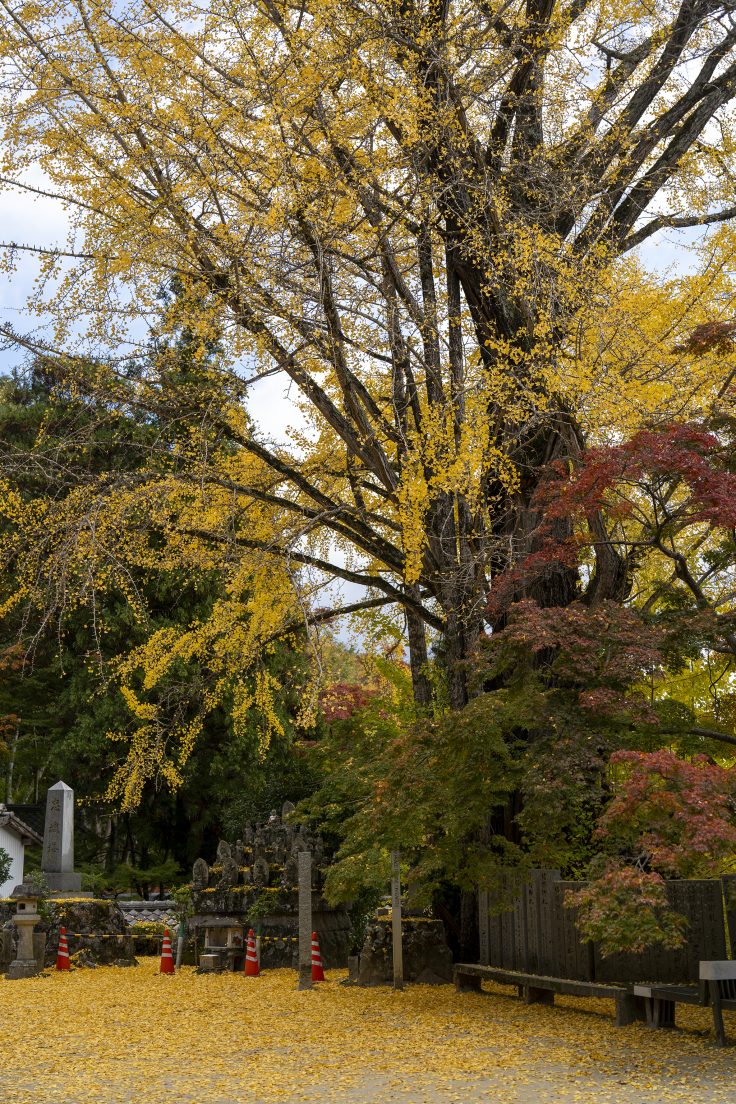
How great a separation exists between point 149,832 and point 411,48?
19326 mm

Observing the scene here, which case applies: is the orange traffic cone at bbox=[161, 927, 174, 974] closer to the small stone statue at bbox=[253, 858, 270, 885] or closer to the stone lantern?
the small stone statue at bbox=[253, 858, 270, 885]

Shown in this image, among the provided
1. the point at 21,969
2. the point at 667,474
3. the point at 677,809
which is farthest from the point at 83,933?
the point at 667,474

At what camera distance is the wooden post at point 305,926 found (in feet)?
42.1

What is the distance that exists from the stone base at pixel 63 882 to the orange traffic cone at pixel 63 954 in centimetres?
202

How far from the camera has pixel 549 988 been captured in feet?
33.8

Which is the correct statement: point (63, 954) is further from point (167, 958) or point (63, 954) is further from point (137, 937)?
point (137, 937)

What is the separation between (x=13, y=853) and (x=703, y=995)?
2185 cm

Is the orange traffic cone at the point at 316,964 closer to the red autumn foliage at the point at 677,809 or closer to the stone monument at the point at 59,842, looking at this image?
the stone monument at the point at 59,842

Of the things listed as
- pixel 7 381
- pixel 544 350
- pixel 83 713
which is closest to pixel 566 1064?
pixel 544 350

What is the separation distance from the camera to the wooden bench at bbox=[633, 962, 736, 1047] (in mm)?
8039

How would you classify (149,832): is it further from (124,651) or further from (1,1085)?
(1,1085)

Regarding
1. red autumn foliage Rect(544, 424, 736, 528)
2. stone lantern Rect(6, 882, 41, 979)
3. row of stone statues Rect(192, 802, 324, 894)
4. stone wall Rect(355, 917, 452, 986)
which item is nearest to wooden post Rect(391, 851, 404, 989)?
stone wall Rect(355, 917, 452, 986)

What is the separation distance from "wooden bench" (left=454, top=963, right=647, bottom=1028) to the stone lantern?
6.19 meters

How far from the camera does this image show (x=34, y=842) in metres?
27.4
